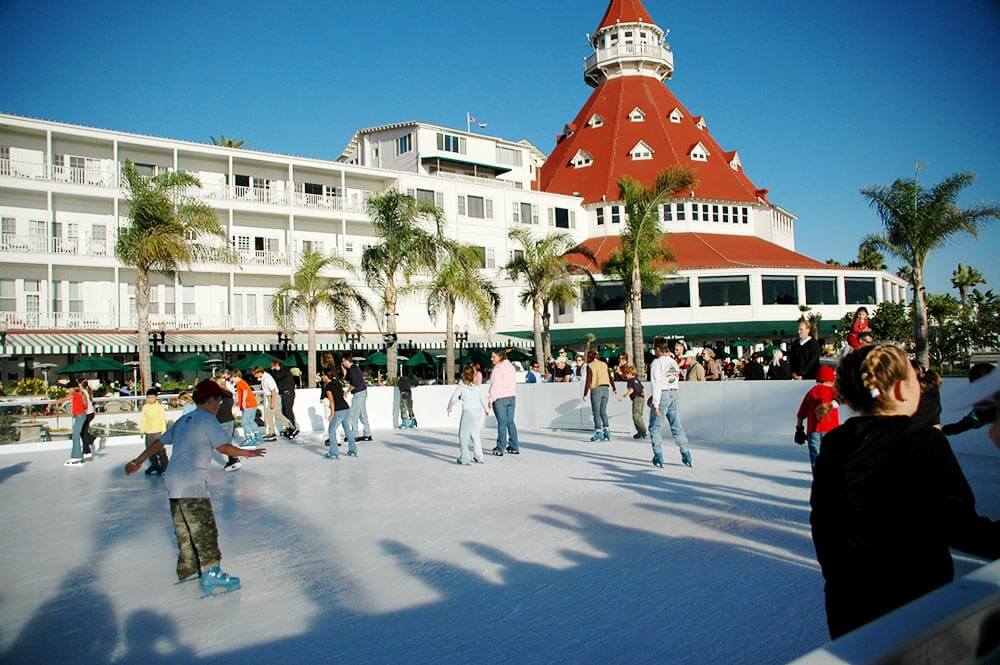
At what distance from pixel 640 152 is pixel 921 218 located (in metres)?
31.0

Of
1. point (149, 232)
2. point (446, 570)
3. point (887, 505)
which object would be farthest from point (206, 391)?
point (149, 232)

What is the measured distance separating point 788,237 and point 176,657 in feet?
197

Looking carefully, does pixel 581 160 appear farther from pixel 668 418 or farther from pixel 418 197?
pixel 668 418

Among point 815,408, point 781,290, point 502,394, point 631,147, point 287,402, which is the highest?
point 631,147

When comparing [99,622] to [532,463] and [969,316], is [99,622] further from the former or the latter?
[969,316]

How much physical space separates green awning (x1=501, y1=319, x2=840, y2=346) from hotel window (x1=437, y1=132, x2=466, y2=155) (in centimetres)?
1239

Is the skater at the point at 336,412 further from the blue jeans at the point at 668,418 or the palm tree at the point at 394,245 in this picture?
the palm tree at the point at 394,245

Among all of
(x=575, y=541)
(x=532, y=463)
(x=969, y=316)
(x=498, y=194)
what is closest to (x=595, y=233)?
(x=498, y=194)

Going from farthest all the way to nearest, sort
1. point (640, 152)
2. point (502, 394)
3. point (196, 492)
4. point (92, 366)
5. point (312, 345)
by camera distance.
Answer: point (640, 152) < point (312, 345) < point (92, 366) < point (502, 394) < point (196, 492)

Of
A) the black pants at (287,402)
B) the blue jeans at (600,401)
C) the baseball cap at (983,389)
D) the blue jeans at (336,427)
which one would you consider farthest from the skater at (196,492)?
the black pants at (287,402)

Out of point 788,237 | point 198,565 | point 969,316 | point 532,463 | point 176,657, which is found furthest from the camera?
point 788,237

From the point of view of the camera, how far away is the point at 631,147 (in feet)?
175

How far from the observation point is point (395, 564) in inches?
234

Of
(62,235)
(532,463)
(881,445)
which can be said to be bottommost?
(532,463)
